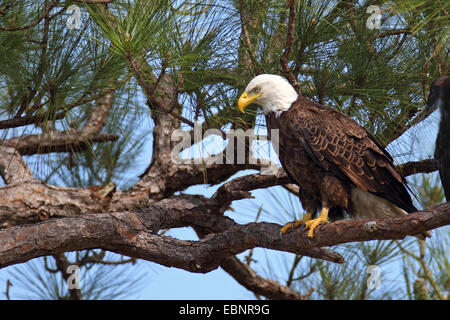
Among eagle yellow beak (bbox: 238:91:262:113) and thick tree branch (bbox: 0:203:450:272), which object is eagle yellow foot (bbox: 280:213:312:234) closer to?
thick tree branch (bbox: 0:203:450:272)

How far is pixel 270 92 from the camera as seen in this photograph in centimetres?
242

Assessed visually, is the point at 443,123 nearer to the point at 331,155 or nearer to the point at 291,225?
the point at 331,155

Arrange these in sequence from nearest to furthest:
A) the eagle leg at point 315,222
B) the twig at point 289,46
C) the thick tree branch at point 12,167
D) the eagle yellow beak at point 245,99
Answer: the twig at point 289,46 → the eagle leg at point 315,222 → the eagle yellow beak at point 245,99 → the thick tree branch at point 12,167

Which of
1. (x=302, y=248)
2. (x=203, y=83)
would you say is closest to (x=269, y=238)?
(x=302, y=248)

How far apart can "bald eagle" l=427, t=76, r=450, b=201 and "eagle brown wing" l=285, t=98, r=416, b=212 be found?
0.17 meters

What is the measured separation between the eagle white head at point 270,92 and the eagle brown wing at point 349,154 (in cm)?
8

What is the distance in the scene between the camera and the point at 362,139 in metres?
2.42

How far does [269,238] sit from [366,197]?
Result: 0.46 meters

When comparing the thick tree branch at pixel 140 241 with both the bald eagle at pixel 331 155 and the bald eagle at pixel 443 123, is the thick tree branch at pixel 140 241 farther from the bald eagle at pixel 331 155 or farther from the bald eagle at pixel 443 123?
the bald eagle at pixel 443 123

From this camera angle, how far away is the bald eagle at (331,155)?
7.85 ft

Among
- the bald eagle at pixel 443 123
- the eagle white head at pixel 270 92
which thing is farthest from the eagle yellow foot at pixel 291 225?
the bald eagle at pixel 443 123

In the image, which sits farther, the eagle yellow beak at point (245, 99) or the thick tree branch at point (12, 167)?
the thick tree branch at point (12, 167)
